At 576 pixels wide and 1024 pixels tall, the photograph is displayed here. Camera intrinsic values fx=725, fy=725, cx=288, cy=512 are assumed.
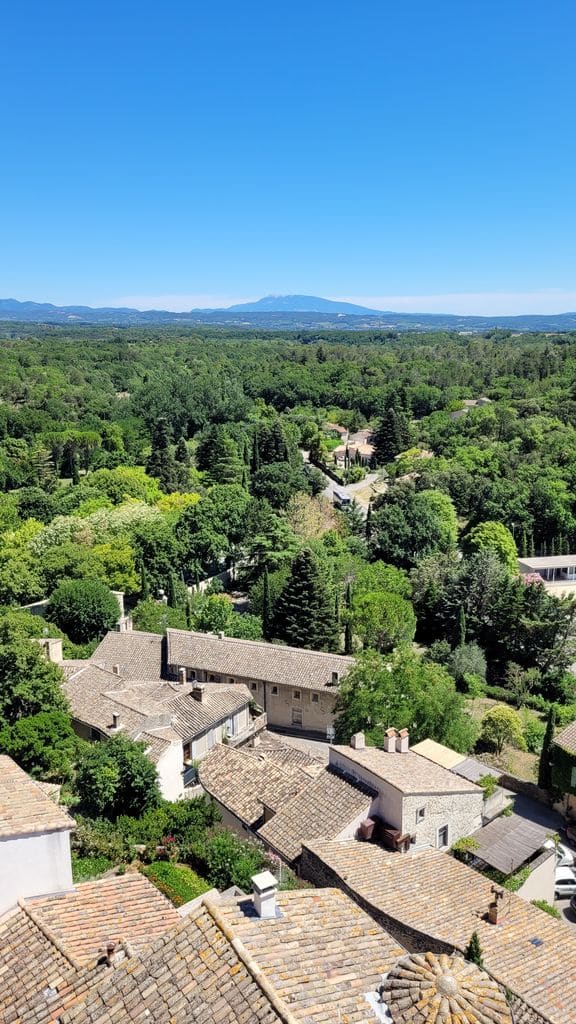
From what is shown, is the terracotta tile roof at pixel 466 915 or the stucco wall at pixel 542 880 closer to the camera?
the terracotta tile roof at pixel 466 915

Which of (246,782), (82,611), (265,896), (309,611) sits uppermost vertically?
(265,896)

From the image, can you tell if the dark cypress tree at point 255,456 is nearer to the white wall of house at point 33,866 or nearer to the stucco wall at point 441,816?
the stucco wall at point 441,816

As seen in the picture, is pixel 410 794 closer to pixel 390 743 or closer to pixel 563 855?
pixel 390 743

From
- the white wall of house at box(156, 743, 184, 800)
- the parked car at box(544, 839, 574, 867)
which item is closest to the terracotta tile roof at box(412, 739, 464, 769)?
the parked car at box(544, 839, 574, 867)

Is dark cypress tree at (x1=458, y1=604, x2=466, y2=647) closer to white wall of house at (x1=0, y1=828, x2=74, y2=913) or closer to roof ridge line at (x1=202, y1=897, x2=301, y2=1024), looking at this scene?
white wall of house at (x1=0, y1=828, x2=74, y2=913)

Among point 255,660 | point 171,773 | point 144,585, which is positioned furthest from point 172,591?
point 171,773

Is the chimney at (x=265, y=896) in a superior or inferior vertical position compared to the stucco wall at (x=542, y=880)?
superior

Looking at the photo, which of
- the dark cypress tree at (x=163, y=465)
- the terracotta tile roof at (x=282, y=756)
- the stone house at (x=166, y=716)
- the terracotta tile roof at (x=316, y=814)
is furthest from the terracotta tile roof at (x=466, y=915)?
the dark cypress tree at (x=163, y=465)
